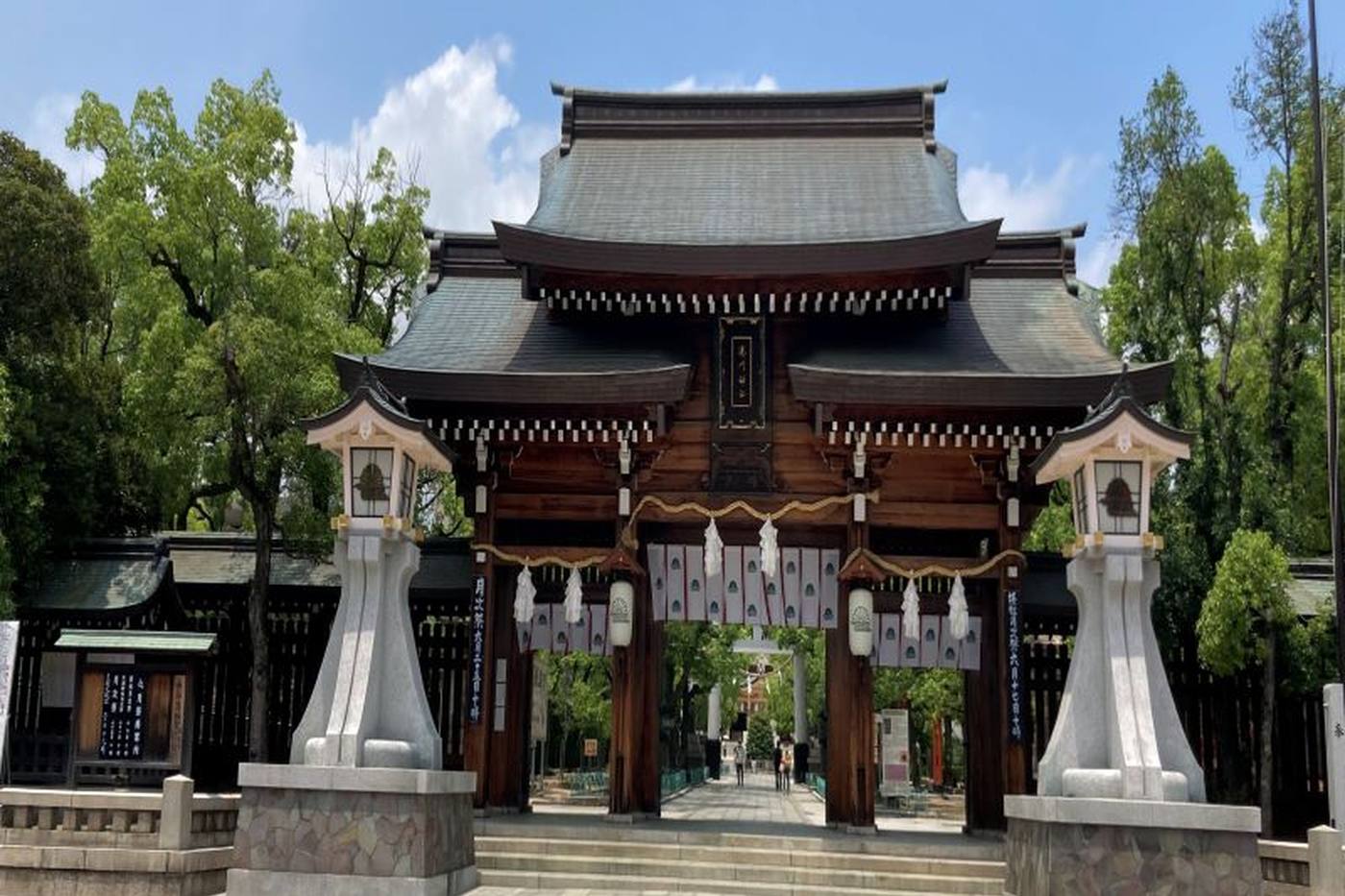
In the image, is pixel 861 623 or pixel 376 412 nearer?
pixel 376 412

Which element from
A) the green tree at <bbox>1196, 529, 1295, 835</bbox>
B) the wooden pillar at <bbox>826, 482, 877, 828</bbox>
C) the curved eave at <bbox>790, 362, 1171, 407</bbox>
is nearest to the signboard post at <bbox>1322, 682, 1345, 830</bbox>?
the green tree at <bbox>1196, 529, 1295, 835</bbox>

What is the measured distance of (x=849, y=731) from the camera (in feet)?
50.7

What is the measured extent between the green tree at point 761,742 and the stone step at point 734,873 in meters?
52.8

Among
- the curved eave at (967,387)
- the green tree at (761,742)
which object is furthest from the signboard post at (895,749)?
the green tree at (761,742)

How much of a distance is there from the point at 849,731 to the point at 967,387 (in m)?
4.78

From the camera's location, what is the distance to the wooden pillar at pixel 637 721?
15648mm

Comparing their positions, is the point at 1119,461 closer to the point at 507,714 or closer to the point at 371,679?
the point at 371,679

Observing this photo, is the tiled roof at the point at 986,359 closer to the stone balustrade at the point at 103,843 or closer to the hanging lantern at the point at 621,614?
the hanging lantern at the point at 621,614

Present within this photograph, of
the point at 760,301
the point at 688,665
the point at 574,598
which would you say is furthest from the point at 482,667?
the point at 688,665

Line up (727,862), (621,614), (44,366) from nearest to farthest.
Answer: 1. (727,862)
2. (621,614)
3. (44,366)

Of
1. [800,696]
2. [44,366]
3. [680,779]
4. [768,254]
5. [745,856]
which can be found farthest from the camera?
[800,696]

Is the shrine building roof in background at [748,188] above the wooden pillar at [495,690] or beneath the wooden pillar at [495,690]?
above

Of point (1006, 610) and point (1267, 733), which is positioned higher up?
point (1006, 610)

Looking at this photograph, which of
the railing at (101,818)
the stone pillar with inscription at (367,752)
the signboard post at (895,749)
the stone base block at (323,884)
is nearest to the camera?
the stone base block at (323,884)
